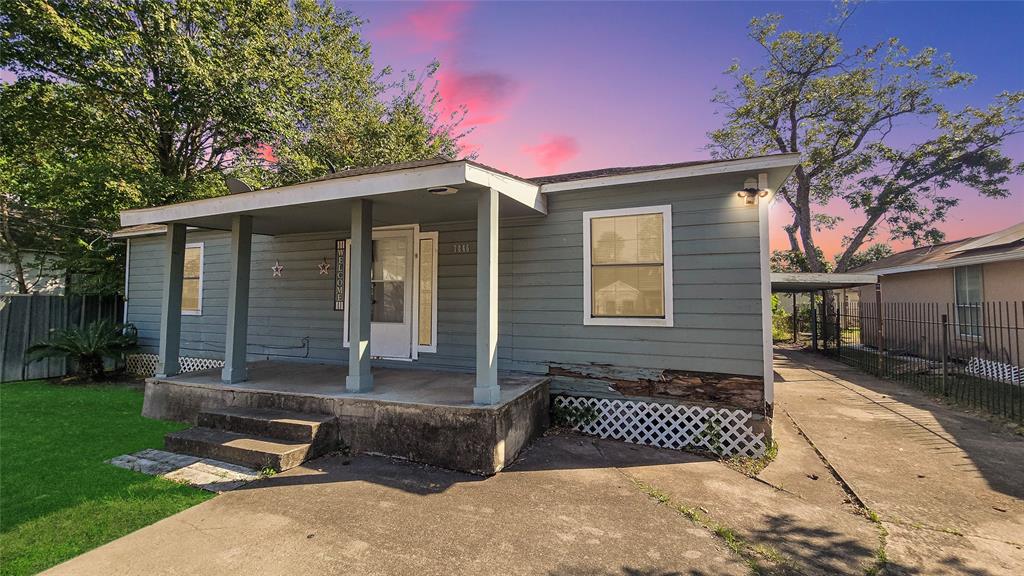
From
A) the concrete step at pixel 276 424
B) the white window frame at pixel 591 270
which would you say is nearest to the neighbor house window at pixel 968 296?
the white window frame at pixel 591 270

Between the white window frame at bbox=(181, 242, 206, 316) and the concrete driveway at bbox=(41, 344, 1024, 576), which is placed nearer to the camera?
the concrete driveway at bbox=(41, 344, 1024, 576)

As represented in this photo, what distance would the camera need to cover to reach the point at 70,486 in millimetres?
3402

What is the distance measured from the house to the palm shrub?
13.5 feet

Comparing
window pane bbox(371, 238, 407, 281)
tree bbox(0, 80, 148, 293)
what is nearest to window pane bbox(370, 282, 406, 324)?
window pane bbox(371, 238, 407, 281)

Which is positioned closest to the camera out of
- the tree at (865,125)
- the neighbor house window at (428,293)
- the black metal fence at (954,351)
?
the neighbor house window at (428,293)

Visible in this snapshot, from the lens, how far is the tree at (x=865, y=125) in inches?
643

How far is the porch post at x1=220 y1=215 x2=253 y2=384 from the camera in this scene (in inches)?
214

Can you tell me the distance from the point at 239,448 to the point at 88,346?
23.4 feet

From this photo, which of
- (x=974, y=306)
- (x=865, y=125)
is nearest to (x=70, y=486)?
(x=974, y=306)

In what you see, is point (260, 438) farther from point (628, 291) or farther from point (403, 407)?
point (628, 291)

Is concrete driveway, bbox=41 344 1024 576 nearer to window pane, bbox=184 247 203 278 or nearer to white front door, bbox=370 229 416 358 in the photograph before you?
white front door, bbox=370 229 416 358

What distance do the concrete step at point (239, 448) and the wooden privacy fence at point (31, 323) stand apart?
7.40 metres

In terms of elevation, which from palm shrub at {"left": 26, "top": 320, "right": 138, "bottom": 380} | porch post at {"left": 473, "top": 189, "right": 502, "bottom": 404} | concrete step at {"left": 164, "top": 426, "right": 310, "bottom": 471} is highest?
porch post at {"left": 473, "top": 189, "right": 502, "bottom": 404}

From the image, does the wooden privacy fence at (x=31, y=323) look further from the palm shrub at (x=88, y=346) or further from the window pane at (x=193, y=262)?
the window pane at (x=193, y=262)
